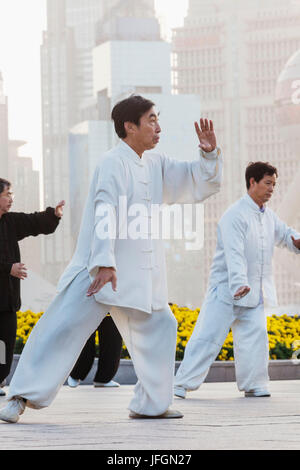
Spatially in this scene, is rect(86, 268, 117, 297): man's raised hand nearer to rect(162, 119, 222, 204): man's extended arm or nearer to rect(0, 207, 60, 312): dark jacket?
rect(162, 119, 222, 204): man's extended arm

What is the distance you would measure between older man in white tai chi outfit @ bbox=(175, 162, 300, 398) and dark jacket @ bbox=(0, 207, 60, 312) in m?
1.25

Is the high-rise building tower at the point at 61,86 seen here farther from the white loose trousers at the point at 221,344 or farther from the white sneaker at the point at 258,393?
the white sneaker at the point at 258,393

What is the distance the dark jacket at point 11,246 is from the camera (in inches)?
292

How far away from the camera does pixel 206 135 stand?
5234mm

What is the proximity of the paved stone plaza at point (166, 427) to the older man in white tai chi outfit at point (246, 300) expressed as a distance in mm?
275

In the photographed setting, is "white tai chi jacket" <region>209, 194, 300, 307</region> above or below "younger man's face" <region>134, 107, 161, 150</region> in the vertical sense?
below

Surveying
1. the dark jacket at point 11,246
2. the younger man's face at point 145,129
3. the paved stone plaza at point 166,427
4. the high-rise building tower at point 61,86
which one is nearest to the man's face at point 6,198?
the dark jacket at point 11,246

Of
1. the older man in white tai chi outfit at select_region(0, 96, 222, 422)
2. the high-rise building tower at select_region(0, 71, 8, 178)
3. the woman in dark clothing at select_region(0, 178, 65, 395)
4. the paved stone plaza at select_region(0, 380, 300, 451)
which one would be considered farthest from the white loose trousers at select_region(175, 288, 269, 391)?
the high-rise building tower at select_region(0, 71, 8, 178)

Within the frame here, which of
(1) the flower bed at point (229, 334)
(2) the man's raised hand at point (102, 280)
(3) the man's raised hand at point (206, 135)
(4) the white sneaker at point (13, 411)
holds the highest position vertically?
(3) the man's raised hand at point (206, 135)

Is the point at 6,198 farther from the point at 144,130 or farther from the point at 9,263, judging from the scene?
the point at 144,130

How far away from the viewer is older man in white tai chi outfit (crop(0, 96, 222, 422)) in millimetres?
5117

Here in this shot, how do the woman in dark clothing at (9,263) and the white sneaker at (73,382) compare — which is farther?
the white sneaker at (73,382)

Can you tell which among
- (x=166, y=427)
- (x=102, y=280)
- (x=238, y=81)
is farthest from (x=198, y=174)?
(x=238, y=81)
